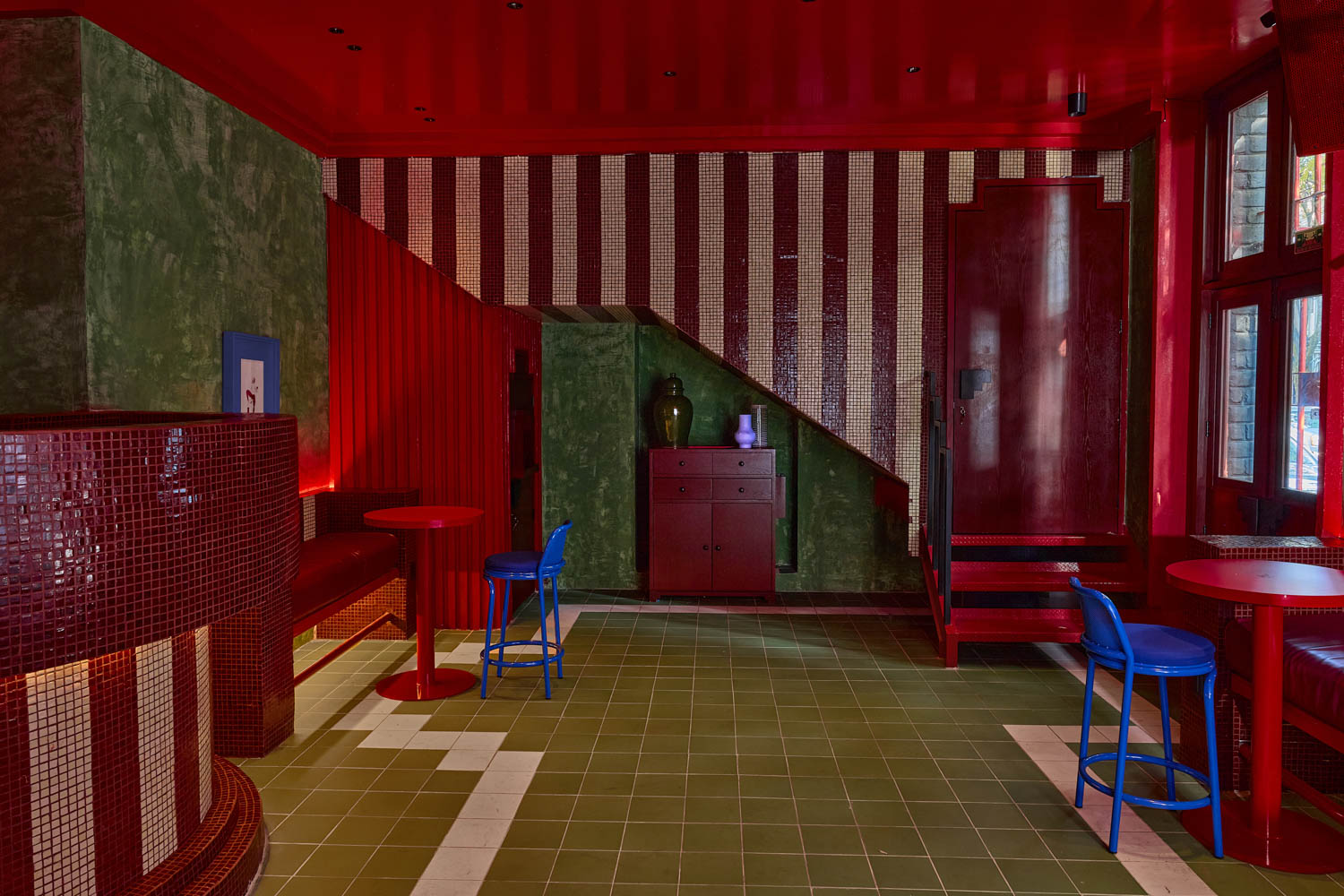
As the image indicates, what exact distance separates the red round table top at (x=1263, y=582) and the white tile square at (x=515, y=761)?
2.75 metres

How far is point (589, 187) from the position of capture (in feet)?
20.7

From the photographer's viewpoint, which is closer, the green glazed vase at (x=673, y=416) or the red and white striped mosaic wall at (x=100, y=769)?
the red and white striped mosaic wall at (x=100, y=769)

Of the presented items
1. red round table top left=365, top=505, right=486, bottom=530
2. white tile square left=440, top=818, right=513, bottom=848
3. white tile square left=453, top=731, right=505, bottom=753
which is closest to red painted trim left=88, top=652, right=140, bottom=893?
white tile square left=440, top=818, right=513, bottom=848

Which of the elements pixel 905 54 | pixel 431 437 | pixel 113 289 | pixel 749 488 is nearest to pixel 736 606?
pixel 749 488

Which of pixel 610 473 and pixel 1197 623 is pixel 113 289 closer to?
pixel 610 473

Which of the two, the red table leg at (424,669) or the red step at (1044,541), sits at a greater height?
the red step at (1044,541)

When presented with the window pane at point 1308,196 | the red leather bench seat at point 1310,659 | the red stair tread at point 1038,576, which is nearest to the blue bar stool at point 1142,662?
the red leather bench seat at point 1310,659

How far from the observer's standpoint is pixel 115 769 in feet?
8.11

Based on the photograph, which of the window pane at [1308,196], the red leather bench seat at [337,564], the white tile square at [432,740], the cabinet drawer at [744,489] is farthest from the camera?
the cabinet drawer at [744,489]

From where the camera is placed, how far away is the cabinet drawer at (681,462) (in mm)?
6789

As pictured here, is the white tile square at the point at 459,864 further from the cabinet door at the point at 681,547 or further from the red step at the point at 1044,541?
the red step at the point at 1044,541

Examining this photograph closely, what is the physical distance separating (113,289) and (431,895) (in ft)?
10.2

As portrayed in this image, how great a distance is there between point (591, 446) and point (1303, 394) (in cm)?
495

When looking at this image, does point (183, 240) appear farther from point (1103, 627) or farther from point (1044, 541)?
point (1044, 541)
